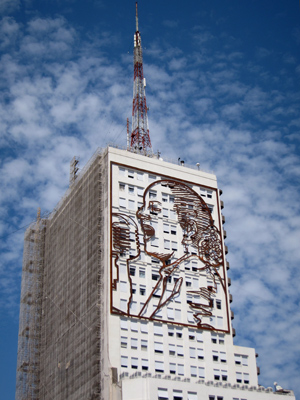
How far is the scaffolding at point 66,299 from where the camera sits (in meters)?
95.3

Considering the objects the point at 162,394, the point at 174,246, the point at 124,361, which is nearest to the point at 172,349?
the point at 124,361

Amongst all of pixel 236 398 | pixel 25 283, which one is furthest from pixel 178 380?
pixel 25 283

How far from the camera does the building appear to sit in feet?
299

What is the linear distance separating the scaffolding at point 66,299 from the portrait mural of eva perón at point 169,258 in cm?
314

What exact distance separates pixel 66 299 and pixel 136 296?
582 inches

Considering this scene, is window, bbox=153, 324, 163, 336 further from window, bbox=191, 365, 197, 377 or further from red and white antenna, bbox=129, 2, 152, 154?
red and white antenna, bbox=129, 2, 152, 154

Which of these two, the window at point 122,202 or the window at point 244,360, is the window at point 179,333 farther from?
the window at point 122,202

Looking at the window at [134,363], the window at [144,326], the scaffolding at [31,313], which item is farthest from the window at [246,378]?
the scaffolding at [31,313]

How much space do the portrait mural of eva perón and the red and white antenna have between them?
384 inches

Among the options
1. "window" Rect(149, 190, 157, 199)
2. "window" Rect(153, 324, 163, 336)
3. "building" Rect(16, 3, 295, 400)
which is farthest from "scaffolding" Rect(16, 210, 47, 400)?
"window" Rect(153, 324, 163, 336)

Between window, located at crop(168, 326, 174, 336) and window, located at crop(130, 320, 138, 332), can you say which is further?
window, located at crop(168, 326, 174, 336)

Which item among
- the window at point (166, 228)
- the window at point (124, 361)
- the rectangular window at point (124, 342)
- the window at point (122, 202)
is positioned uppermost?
the window at point (122, 202)

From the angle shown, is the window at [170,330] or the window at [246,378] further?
the window at [246,378]

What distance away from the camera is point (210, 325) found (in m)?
100
